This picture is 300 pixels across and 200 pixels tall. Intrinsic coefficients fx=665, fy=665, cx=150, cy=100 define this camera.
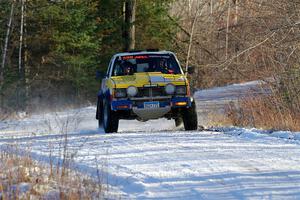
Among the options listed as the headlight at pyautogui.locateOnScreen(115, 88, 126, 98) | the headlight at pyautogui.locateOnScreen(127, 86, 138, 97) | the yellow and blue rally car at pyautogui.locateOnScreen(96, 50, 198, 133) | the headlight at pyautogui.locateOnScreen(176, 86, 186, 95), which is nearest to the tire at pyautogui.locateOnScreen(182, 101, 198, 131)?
the yellow and blue rally car at pyautogui.locateOnScreen(96, 50, 198, 133)

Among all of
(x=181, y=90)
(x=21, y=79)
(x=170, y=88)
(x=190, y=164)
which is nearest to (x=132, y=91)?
(x=170, y=88)

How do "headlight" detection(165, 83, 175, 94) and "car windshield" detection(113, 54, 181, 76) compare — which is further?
"car windshield" detection(113, 54, 181, 76)

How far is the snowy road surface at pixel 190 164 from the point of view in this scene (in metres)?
6.80

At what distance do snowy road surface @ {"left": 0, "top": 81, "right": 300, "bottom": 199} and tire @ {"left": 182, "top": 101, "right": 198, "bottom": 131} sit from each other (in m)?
1.72

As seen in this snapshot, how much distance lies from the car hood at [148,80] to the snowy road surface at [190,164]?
67.0 inches

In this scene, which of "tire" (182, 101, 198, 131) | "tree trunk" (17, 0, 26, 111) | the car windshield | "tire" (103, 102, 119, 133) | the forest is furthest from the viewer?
the forest

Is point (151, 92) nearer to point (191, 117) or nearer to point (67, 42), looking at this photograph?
point (191, 117)

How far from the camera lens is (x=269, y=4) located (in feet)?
52.2

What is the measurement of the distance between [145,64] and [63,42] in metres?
20.4

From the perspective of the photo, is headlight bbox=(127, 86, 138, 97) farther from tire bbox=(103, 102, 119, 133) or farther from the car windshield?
the car windshield

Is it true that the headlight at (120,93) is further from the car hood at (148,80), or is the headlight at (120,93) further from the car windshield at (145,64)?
the car windshield at (145,64)

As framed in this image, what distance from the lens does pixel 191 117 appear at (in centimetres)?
1423

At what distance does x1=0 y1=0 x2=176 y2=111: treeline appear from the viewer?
113 feet

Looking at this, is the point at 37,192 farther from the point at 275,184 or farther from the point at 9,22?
the point at 9,22
